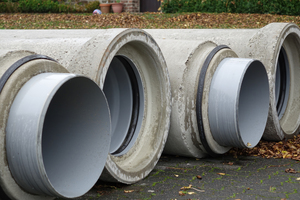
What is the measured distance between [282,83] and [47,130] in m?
3.77

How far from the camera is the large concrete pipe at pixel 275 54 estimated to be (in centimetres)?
457

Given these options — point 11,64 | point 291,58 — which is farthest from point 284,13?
point 11,64

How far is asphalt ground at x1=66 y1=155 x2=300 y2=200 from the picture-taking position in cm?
329

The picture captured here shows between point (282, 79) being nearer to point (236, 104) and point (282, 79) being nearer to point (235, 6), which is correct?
point (236, 104)

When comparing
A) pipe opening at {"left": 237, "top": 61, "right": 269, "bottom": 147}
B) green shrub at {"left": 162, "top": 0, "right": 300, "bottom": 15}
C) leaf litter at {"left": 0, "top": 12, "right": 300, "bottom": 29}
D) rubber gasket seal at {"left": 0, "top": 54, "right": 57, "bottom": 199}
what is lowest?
pipe opening at {"left": 237, "top": 61, "right": 269, "bottom": 147}

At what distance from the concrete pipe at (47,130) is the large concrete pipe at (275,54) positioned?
6.72 feet

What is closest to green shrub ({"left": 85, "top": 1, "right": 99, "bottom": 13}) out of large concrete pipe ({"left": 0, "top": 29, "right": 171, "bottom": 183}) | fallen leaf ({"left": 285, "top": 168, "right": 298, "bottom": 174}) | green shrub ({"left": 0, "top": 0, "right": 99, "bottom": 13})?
green shrub ({"left": 0, "top": 0, "right": 99, "bottom": 13})

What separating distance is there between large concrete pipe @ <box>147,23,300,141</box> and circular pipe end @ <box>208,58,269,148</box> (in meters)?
0.17

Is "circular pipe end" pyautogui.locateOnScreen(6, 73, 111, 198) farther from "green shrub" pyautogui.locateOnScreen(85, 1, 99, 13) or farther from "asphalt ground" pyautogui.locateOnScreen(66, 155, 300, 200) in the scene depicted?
"green shrub" pyautogui.locateOnScreen(85, 1, 99, 13)

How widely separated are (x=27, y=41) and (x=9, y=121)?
157 centimetres

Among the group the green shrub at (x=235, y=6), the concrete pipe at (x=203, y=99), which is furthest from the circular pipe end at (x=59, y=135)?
the green shrub at (x=235, y=6)

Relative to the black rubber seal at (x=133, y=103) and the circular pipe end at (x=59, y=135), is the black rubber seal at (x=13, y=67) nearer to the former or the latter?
the circular pipe end at (x=59, y=135)

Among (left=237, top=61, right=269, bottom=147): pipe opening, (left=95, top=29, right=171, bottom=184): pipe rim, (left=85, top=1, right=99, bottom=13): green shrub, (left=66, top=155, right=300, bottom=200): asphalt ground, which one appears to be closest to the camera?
(left=66, top=155, right=300, bottom=200): asphalt ground

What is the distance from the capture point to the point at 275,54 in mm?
4535
